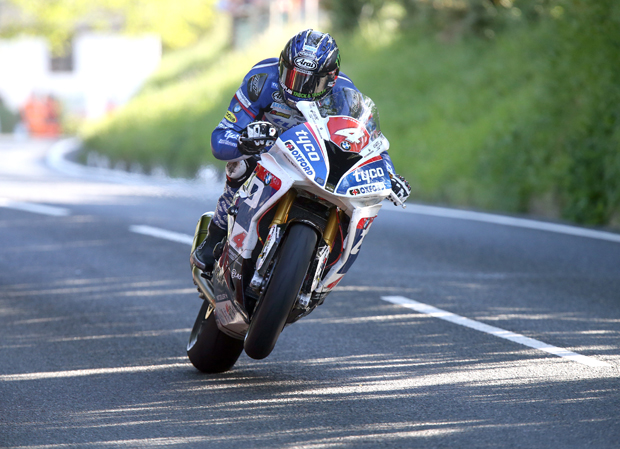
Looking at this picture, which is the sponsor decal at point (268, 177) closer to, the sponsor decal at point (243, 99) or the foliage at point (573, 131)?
the sponsor decal at point (243, 99)

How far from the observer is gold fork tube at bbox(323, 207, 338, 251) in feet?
14.1

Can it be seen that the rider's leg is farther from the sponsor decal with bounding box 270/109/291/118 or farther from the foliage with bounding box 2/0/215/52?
the foliage with bounding box 2/0/215/52

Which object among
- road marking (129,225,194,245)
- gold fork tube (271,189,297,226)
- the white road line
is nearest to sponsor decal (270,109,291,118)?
gold fork tube (271,189,297,226)

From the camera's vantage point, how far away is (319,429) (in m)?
4.01

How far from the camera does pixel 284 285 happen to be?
13.4 ft

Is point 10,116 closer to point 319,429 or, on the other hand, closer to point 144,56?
point 144,56

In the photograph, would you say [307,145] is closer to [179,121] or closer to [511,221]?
[511,221]

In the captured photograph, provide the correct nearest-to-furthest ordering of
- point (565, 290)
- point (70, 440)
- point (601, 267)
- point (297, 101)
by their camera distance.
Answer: point (70, 440) → point (297, 101) → point (565, 290) → point (601, 267)

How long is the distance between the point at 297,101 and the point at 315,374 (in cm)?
155

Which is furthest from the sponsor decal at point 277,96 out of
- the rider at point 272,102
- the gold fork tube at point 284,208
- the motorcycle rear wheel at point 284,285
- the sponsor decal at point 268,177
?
the motorcycle rear wheel at point 284,285

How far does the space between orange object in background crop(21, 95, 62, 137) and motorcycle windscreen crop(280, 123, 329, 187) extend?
42.6 meters

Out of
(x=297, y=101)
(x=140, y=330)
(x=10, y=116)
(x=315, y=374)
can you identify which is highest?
(x=297, y=101)

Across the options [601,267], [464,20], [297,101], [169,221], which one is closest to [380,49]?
[464,20]

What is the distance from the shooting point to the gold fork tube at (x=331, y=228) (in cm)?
429
